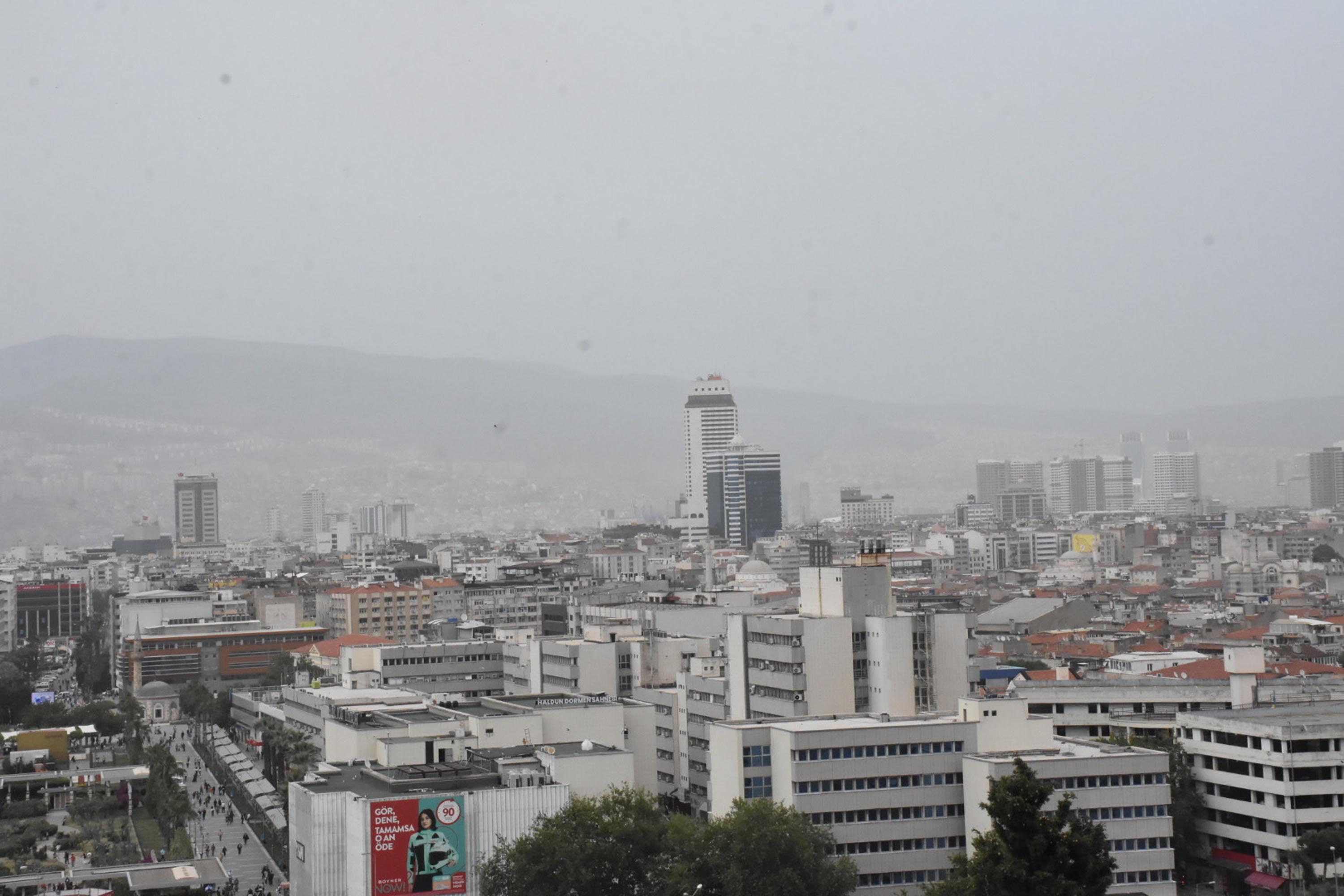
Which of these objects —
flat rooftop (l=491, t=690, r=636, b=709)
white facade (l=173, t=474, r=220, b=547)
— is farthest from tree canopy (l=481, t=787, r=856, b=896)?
white facade (l=173, t=474, r=220, b=547)

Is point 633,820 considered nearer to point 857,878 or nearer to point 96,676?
point 857,878

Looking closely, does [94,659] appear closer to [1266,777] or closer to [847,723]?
[847,723]

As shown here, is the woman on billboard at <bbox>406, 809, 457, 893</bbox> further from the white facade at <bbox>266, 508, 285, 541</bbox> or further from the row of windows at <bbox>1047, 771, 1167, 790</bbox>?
the white facade at <bbox>266, 508, 285, 541</bbox>

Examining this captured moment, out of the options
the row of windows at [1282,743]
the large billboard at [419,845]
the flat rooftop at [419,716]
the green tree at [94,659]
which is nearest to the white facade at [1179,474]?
the green tree at [94,659]

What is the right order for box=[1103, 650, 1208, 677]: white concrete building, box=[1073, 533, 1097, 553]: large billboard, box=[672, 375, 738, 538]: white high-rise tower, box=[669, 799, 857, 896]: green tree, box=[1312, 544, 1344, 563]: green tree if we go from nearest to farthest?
box=[669, 799, 857, 896]: green tree, box=[1103, 650, 1208, 677]: white concrete building, box=[1312, 544, 1344, 563]: green tree, box=[1073, 533, 1097, 553]: large billboard, box=[672, 375, 738, 538]: white high-rise tower

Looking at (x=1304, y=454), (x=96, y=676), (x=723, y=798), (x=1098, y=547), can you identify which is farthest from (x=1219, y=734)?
(x=1304, y=454)

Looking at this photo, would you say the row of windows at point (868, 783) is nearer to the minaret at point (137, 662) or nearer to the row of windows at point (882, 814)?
the row of windows at point (882, 814)

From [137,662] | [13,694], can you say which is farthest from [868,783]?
[137,662]
